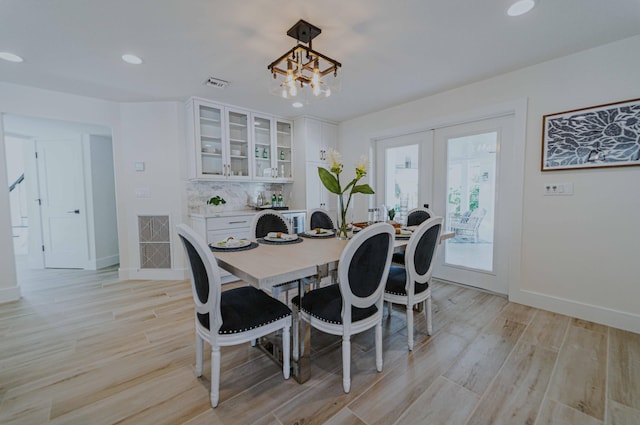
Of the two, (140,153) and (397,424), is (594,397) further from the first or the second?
(140,153)

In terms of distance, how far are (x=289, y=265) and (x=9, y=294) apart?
3713 mm

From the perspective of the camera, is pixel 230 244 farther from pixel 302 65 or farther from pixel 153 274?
pixel 153 274

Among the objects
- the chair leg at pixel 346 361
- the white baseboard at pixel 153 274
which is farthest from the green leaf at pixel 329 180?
the white baseboard at pixel 153 274

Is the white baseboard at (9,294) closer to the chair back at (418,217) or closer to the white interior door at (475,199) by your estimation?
the chair back at (418,217)

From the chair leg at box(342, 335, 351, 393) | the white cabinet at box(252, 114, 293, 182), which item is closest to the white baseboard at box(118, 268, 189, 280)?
the white cabinet at box(252, 114, 293, 182)

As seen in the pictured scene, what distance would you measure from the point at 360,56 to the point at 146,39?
69.7 inches

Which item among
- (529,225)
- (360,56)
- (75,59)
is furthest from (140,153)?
(529,225)

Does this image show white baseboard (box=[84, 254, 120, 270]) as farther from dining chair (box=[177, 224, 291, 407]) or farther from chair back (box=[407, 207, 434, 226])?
chair back (box=[407, 207, 434, 226])

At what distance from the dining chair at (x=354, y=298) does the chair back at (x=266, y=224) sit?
41.8 inches

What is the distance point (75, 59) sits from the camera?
242cm

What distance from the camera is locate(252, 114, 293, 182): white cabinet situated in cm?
422

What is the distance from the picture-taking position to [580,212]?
2.44 meters

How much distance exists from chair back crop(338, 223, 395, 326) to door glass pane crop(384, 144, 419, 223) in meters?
2.40

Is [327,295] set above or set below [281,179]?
below
